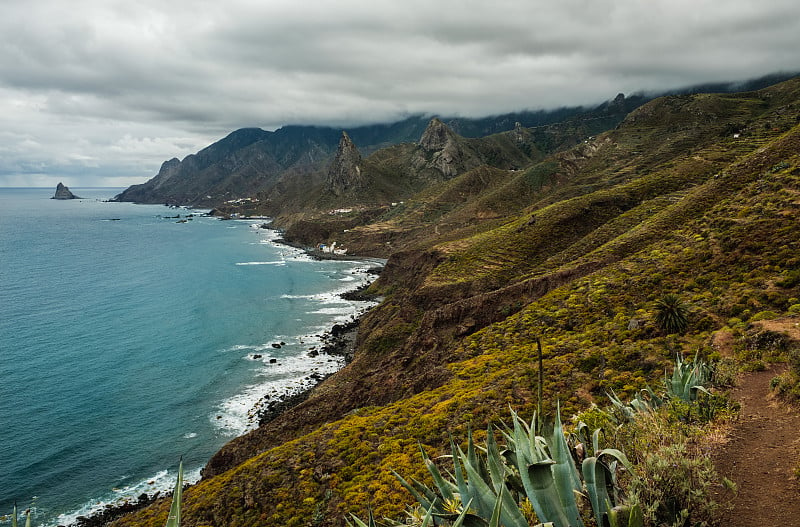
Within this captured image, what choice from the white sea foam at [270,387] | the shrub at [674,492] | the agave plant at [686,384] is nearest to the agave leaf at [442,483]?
the shrub at [674,492]

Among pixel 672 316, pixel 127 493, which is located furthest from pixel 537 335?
pixel 127 493

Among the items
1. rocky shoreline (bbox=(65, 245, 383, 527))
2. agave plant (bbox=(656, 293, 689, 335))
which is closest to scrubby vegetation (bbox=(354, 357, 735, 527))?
agave plant (bbox=(656, 293, 689, 335))

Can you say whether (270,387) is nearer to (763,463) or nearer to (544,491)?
(763,463)

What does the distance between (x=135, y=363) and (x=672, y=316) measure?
56.8 metres

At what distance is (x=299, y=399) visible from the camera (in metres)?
42.1

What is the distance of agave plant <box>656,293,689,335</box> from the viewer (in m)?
19.0

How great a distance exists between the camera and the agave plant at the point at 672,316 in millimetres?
19047

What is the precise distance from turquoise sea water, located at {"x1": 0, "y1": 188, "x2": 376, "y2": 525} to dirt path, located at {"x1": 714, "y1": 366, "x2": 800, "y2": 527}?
35.9 metres

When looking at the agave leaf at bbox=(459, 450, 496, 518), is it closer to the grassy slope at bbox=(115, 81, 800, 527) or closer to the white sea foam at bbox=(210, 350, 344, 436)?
the grassy slope at bbox=(115, 81, 800, 527)

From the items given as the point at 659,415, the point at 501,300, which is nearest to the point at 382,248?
the point at 501,300

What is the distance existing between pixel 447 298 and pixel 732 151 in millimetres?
44817

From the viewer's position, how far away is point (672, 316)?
19328 millimetres

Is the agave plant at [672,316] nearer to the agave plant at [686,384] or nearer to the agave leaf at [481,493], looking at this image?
the agave plant at [686,384]

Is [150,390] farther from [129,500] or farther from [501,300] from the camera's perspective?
[501,300]
